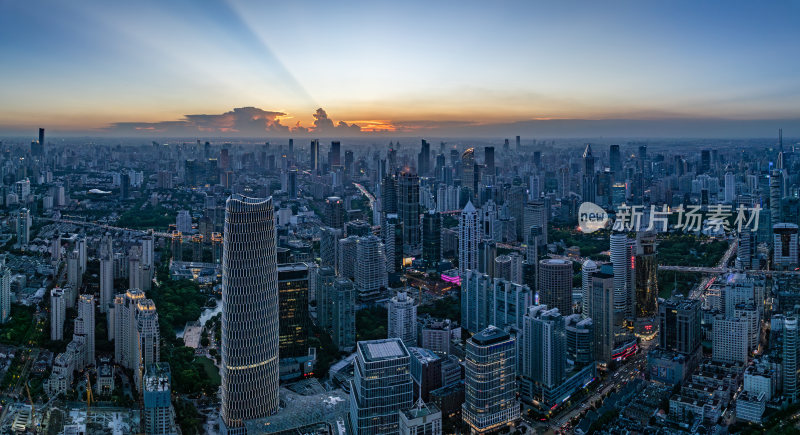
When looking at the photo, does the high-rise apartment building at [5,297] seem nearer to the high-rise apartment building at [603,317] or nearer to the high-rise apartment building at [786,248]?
the high-rise apartment building at [603,317]

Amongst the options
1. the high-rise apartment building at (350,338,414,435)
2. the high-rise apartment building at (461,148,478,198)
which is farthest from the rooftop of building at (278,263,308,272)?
the high-rise apartment building at (461,148,478,198)

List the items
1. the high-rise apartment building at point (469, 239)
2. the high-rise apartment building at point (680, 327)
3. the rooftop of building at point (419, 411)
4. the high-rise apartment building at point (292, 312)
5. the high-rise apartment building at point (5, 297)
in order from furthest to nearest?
the high-rise apartment building at point (469, 239) → the high-rise apartment building at point (5, 297) → the high-rise apartment building at point (680, 327) → the high-rise apartment building at point (292, 312) → the rooftop of building at point (419, 411)

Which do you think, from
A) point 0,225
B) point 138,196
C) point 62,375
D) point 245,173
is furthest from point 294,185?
point 62,375

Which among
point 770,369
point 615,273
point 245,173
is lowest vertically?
point 770,369

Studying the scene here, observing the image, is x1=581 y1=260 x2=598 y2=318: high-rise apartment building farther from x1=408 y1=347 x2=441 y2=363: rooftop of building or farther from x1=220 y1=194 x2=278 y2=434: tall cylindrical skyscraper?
x1=220 y1=194 x2=278 y2=434: tall cylindrical skyscraper

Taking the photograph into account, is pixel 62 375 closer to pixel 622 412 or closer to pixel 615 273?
pixel 622 412

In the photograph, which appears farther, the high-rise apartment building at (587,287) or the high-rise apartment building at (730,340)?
the high-rise apartment building at (587,287)

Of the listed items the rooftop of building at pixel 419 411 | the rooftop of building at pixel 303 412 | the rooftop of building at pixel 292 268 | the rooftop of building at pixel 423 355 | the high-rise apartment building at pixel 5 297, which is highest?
the rooftop of building at pixel 292 268

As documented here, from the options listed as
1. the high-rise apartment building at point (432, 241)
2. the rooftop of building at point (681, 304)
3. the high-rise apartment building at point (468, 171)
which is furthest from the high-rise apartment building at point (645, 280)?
the high-rise apartment building at point (468, 171)
